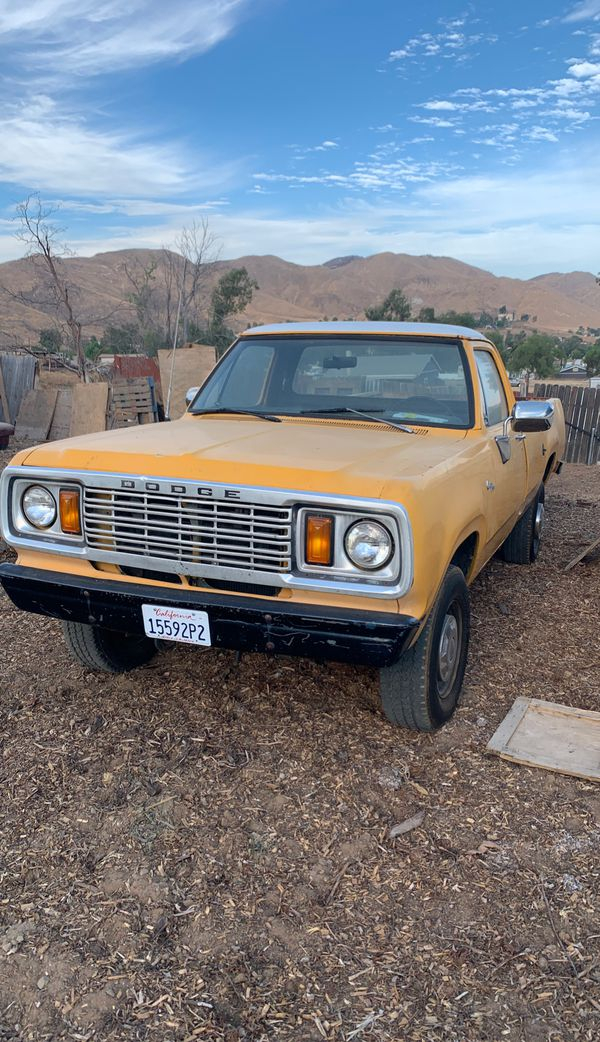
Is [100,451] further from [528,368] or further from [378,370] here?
[528,368]

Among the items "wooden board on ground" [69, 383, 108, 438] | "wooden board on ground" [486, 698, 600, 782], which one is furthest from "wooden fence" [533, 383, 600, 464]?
"wooden board on ground" [486, 698, 600, 782]

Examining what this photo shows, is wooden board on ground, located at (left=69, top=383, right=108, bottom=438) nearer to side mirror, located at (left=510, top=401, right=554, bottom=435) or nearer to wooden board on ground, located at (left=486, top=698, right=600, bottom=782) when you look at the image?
side mirror, located at (left=510, top=401, right=554, bottom=435)

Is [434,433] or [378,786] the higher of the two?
[434,433]

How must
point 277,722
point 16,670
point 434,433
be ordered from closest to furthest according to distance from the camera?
point 277,722 → point 434,433 → point 16,670

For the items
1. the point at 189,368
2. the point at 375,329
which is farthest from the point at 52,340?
the point at 375,329

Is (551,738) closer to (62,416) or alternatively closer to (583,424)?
(583,424)

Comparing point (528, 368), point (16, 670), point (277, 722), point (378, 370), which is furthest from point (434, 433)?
point (528, 368)

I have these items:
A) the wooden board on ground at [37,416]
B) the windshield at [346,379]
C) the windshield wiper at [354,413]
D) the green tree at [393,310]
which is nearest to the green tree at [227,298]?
the green tree at [393,310]

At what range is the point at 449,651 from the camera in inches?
137

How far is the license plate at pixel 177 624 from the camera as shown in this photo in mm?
2938

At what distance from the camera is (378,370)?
13.7ft

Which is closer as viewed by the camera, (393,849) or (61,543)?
(393,849)

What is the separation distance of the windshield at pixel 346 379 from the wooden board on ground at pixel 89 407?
10.1m

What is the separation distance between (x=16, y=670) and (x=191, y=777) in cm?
149
